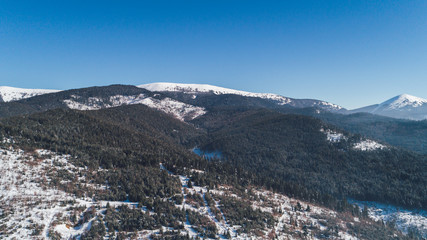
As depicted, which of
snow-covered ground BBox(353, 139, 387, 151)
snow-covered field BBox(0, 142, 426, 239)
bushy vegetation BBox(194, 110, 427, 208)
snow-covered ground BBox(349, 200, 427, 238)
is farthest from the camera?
snow-covered ground BBox(353, 139, 387, 151)

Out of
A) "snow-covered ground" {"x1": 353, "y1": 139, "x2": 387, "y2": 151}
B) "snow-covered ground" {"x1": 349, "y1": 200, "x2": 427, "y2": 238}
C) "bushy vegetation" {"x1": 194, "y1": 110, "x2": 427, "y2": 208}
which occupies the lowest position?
"snow-covered ground" {"x1": 349, "y1": 200, "x2": 427, "y2": 238}

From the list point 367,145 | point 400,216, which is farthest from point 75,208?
point 367,145

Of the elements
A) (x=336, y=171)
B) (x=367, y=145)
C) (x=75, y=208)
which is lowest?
(x=336, y=171)

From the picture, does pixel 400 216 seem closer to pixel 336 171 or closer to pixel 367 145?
pixel 336 171

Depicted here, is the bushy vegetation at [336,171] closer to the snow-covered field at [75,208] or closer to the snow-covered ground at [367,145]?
the snow-covered ground at [367,145]

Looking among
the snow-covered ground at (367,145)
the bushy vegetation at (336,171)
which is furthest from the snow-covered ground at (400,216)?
the snow-covered ground at (367,145)

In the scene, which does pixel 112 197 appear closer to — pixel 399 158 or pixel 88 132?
pixel 88 132

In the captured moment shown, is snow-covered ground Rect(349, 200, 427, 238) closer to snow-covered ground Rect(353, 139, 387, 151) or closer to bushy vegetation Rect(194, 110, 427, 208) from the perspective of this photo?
bushy vegetation Rect(194, 110, 427, 208)

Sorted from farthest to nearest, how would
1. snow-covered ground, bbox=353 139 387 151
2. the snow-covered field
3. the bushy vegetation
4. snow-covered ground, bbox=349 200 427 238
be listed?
1. snow-covered ground, bbox=353 139 387 151
2. the bushy vegetation
3. snow-covered ground, bbox=349 200 427 238
4. the snow-covered field

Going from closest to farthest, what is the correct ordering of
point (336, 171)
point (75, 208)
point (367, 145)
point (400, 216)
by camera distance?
point (75, 208) → point (400, 216) → point (336, 171) → point (367, 145)

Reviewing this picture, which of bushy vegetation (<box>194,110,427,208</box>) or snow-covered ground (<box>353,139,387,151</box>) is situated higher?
snow-covered ground (<box>353,139,387,151</box>)

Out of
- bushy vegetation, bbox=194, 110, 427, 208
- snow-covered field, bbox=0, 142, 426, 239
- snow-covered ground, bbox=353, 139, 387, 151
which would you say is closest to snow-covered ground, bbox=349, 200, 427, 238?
snow-covered field, bbox=0, 142, 426, 239
